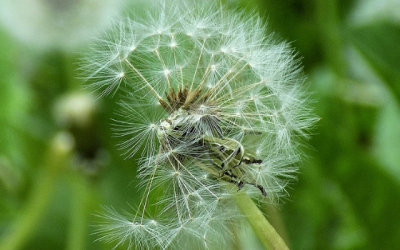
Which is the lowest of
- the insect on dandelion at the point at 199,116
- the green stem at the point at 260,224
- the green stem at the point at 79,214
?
the green stem at the point at 260,224

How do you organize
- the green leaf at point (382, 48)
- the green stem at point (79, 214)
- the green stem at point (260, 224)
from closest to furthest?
the green stem at point (260, 224) → the green leaf at point (382, 48) → the green stem at point (79, 214)

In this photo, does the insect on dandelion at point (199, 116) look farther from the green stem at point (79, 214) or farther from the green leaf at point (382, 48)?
the green stem at point (79, 214)

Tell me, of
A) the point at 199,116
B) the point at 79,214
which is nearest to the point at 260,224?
the point at 199,116

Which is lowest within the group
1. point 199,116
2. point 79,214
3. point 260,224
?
point 260,224

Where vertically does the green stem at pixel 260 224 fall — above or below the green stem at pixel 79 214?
below

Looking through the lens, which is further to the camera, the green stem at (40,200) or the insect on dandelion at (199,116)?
the green stem at (40,200)

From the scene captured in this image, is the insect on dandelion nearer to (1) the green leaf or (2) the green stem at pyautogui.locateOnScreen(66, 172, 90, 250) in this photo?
(1) the green leaf

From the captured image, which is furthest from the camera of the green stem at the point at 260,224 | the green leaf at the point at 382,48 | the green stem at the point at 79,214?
the green stem at the point at 79,214

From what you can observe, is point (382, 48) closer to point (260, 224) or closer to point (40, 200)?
point (260, 224)

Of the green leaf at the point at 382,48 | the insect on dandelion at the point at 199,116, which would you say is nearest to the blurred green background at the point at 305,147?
the green leaf at the point at 382,48
